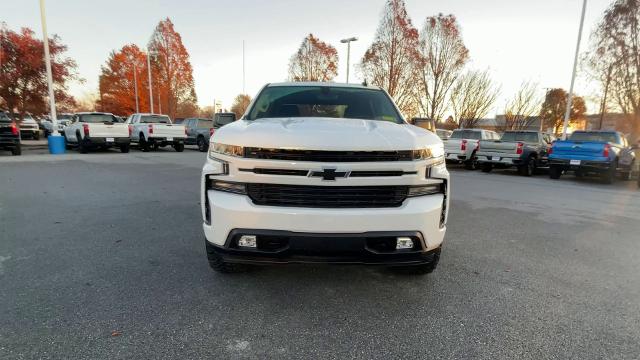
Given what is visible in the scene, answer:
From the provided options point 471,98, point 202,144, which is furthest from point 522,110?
point 202,144

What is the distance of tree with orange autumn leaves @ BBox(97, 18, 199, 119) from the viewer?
3481 cm

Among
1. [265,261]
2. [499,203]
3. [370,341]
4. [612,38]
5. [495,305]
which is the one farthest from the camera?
[612,38]

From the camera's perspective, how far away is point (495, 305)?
8.77 ft

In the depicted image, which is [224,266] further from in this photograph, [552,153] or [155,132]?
[155,132]

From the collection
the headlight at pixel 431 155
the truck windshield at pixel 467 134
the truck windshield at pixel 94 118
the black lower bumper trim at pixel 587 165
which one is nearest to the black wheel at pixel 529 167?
the black lower bumper trim at pixel 587 165

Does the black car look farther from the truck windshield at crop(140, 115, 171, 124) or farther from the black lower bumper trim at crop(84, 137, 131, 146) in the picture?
A: the truck windshield at crop(140, 115, 171, 124)

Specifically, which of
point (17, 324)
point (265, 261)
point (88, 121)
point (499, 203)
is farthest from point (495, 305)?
point (88, 121)

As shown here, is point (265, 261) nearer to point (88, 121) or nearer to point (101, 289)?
point (101, 289)

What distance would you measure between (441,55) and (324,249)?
25048 mm

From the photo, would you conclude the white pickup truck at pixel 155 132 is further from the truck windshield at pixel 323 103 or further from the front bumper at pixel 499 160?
the truck windshield at pixel 323 103

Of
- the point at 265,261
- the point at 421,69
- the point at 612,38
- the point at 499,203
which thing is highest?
the point at 612,38

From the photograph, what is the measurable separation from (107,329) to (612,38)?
103 feet

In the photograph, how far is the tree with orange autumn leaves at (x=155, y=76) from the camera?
34812mm

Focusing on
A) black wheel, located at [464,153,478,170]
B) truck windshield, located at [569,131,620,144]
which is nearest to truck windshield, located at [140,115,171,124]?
black wheel, located at [464,153,478,170]
